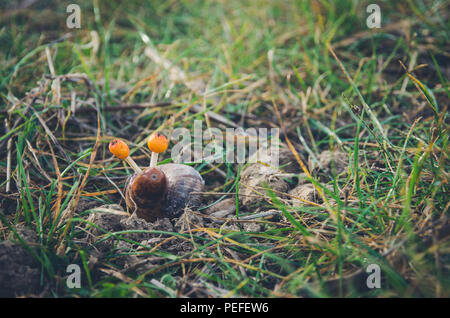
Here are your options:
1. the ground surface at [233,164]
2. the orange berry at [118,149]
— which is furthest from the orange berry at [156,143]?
the ground surface at [233,164]

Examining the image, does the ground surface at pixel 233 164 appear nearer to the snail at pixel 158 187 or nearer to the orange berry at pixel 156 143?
the snail at pixel 158 187

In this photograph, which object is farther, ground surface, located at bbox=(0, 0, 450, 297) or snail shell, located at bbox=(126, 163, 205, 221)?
snail shell, located at bbox=(126, 163, 205, 221)

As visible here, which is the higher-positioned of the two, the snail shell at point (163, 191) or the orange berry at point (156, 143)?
the orange berry at point (156, 143)

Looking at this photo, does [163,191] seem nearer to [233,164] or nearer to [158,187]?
[158,187]

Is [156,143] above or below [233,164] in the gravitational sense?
above

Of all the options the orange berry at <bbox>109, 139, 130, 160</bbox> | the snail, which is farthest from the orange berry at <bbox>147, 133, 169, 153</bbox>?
the orange berry at <bbox>109, 139, 130, 160</bbox>

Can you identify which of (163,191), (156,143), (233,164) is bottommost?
(163,191)

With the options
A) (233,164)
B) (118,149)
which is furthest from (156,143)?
(233,164)

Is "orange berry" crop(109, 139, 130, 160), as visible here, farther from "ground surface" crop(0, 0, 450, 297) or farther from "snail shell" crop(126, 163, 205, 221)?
"ground surface" crop(0, 0, 450, 297)

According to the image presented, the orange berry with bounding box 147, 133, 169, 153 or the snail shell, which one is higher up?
the orange berry with bounding box 147, 133, 169, 153
